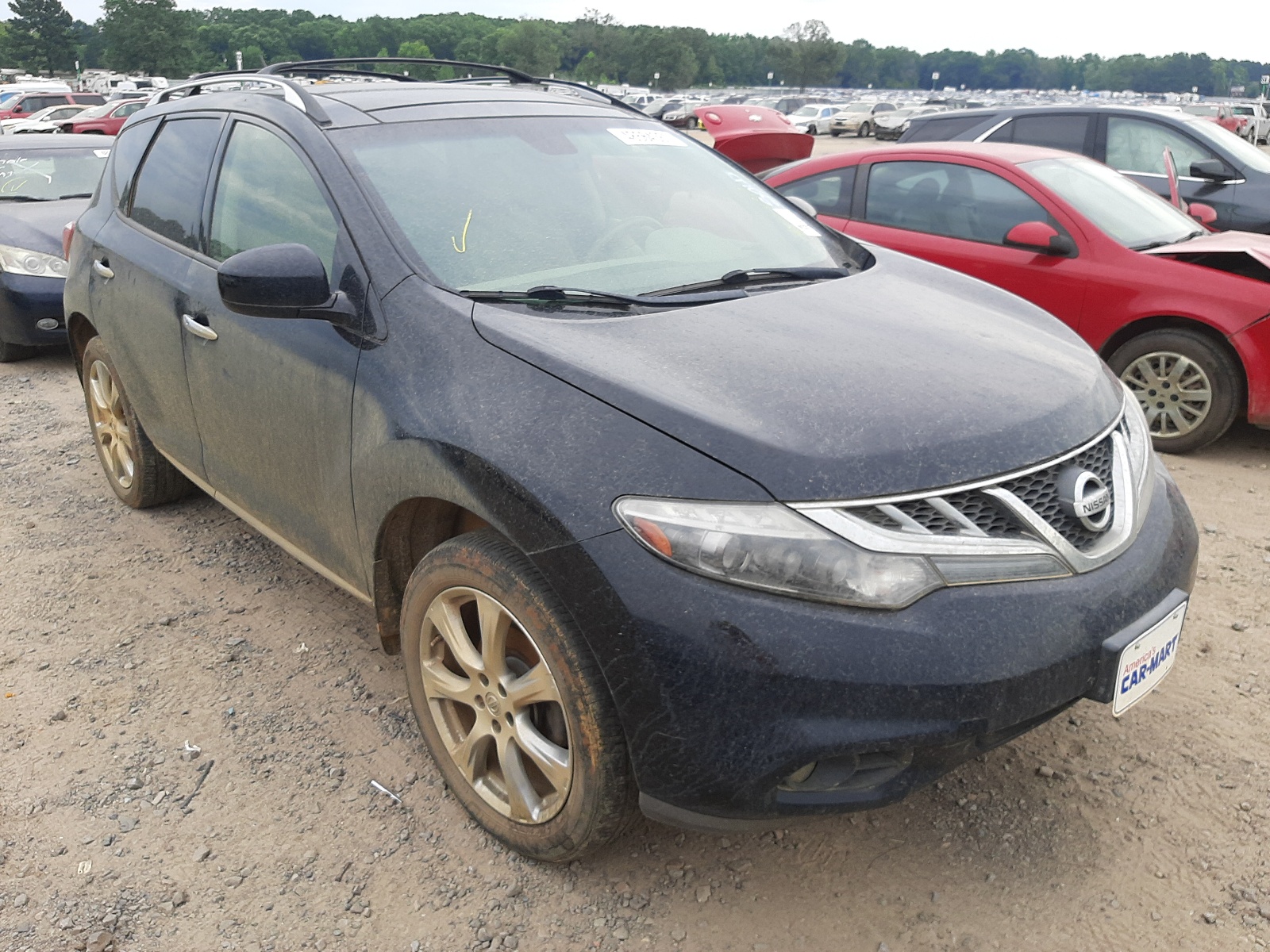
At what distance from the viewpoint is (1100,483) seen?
2150mm

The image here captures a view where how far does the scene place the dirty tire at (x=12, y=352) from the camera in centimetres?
740

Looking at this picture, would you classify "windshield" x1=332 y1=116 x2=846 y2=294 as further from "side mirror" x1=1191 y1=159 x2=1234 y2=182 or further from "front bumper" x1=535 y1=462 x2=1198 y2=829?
"side mirror" x1=1191 y1=159 x2=1234 y2=182

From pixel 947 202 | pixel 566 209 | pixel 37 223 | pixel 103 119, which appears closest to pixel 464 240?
pixel 566 209

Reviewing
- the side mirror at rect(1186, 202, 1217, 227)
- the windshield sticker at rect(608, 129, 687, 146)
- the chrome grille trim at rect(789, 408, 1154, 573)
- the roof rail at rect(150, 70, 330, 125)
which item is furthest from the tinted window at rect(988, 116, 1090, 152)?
the chrome grille trim at rect(789, 408, 1154, 573)

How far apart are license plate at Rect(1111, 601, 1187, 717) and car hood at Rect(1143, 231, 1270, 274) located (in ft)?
11.5

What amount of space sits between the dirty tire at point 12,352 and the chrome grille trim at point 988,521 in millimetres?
7345

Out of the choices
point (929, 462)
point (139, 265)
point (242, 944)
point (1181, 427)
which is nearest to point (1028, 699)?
point (929, 462)

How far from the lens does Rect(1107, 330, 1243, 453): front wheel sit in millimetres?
4926

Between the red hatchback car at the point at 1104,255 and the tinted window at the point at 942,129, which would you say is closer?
the red hatchback car at the point at 1104,255

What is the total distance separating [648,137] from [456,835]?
2.27 m

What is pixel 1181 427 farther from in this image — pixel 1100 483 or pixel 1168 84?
pixel 1168 84

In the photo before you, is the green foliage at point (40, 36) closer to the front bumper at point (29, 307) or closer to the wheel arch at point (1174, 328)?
the front bumper at point (29, 307)

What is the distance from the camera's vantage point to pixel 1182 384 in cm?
506

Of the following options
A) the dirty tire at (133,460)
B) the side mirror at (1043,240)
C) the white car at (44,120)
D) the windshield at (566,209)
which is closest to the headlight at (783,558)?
the windshield at (566,209)
